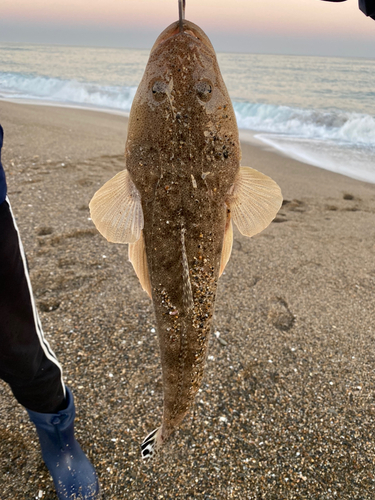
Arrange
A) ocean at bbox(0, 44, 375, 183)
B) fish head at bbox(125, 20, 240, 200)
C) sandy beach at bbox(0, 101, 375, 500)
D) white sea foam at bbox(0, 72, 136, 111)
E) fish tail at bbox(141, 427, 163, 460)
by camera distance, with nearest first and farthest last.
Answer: fish head at bbox(125, 20, 240, 200) < fish tail at bbox(141, 427, 163, 460) < sandy beach at bbox(0, 101, 375, 500) < ocean at bbox(0, 44, 375, 183) < white sea foam at bbox(0, 72, 136, 111)

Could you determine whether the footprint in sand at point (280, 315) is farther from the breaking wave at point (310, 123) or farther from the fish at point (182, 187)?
the breaking wave at point (310, 123)

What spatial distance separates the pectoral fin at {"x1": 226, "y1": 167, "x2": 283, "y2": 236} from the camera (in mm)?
1850

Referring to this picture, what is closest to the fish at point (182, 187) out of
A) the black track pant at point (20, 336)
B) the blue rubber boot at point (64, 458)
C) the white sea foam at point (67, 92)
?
the black track pant at point (20, 336)

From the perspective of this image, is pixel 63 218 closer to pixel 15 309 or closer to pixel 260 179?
pixel 15 309

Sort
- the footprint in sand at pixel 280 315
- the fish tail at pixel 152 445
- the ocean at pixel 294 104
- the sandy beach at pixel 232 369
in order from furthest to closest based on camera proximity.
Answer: the ocean at pixel 294 104 → the footprint in sand at pixel 280 315 → the sandy beach at pixel 232 369 → the fish tail at pixel 152 445

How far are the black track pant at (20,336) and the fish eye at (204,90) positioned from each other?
120 centimetres

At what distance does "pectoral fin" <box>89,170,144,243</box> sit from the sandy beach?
1.83m

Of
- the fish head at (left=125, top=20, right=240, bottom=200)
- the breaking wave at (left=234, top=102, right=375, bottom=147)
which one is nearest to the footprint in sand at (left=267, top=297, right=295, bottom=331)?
the fish head at (left=125, top=20, right=240, bottom=200)

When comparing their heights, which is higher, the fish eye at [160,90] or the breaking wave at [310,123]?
the fish eye at [160,90]

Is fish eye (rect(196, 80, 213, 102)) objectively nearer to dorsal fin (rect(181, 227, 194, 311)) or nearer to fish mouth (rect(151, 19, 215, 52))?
fish mouth (rect(151, 19, 215, 52))

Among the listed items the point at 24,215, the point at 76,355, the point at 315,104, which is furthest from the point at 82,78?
the point at 76,355

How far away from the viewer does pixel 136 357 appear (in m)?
3.47

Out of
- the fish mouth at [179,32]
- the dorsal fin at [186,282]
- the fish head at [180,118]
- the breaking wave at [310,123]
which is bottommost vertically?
the breaking wave at [310,123]

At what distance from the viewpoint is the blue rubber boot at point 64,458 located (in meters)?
2.45
